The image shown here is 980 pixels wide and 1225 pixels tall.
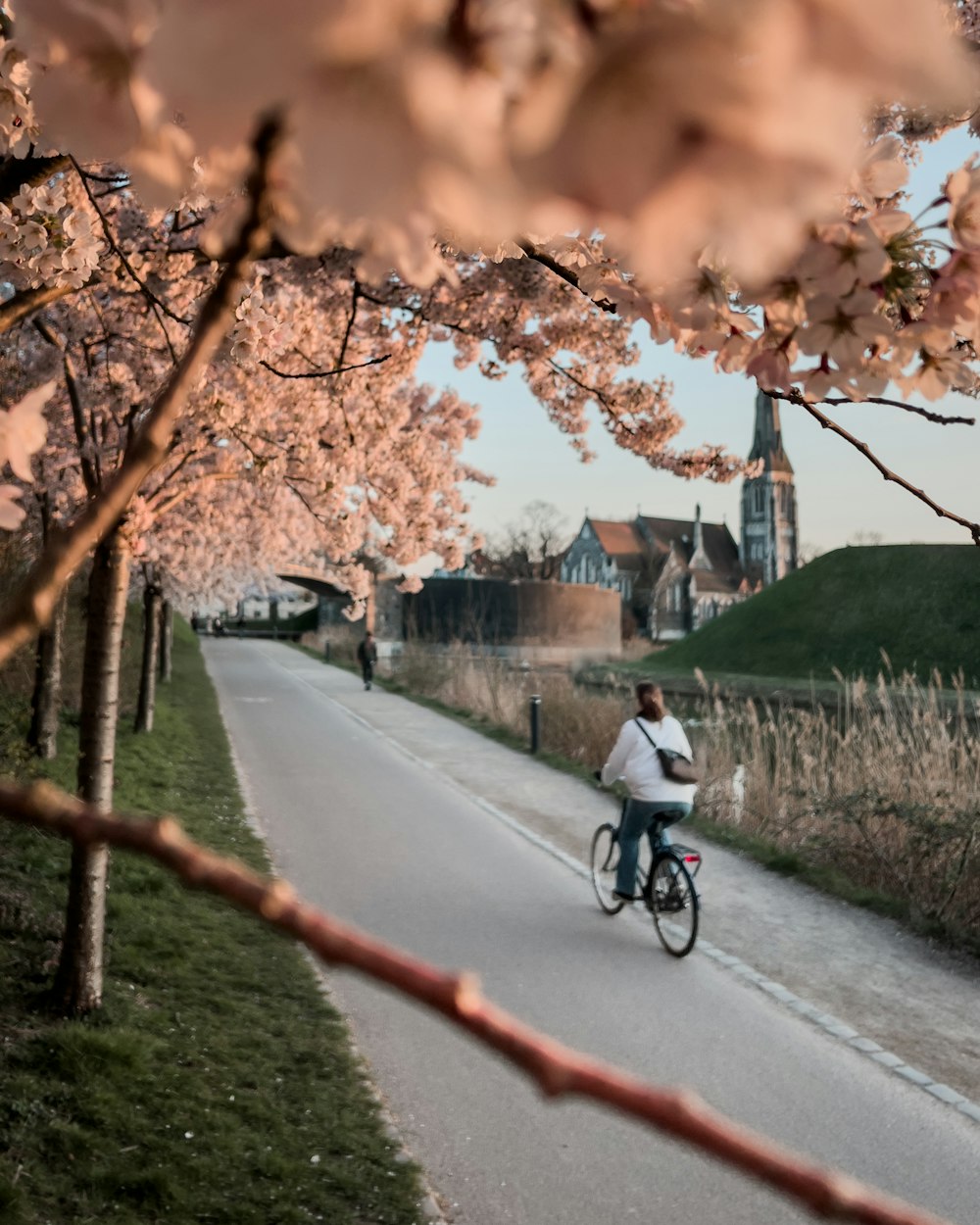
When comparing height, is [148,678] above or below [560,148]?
below

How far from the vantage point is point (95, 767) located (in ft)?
19.7

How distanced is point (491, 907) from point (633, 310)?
7.62 metres

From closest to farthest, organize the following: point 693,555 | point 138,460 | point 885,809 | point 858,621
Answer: point 138,460 → point 885,809 → point 858,621 → point 693,555

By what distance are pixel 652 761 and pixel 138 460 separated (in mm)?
7603

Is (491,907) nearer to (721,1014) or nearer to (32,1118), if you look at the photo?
(721,1014)

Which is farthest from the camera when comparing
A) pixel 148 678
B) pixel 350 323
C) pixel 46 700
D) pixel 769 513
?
pixel 769 513

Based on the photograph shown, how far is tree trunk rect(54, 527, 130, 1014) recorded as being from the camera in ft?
19.1

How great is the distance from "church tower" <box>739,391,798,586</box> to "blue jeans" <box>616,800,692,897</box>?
316 ft

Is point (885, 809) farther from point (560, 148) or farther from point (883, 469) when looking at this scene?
point (560, 148)

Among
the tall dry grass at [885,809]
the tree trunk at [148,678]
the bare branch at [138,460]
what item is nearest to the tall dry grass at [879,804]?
the tall dry grass at [885,809]

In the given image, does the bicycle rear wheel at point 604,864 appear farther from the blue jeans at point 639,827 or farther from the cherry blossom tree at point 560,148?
the cherry blossom tree at point 560,148

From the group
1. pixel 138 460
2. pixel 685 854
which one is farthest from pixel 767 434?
pixel 138 460

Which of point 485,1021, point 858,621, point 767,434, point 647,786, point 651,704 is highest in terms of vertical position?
point 767,434

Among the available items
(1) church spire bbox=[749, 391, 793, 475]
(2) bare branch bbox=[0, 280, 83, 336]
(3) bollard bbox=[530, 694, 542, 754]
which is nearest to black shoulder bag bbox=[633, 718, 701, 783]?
(2) bare branch bbox=[0, 280, 83, 336]
